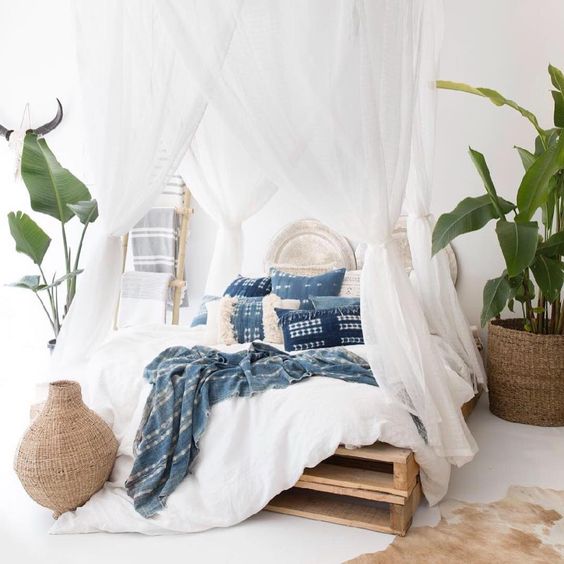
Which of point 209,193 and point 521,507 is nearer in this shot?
point 521,507

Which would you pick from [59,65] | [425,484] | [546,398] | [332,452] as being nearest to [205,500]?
[332,452]

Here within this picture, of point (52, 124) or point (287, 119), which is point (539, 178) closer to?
point (287, 119)

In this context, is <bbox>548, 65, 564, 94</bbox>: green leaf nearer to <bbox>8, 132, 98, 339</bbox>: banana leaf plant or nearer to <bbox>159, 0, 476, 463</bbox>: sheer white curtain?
<bbox>159, 0, 476, 463</bbox>: sheer white curtain

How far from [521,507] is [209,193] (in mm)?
2590

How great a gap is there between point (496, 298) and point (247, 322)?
135 cm

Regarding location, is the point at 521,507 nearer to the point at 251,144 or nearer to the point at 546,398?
the point at 546,398

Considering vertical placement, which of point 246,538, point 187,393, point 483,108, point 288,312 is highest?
point 483,108

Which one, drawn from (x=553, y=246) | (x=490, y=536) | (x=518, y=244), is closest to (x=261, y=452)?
(x=490, y=536)

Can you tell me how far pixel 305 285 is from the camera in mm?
3775

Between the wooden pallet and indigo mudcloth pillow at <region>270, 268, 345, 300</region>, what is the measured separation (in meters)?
1.44

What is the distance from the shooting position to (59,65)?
502 centimetres

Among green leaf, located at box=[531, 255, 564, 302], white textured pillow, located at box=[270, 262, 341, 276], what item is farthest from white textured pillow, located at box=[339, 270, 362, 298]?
green leaf, located at box=[531, 255, 564, 302]

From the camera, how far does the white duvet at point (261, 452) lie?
223 cm

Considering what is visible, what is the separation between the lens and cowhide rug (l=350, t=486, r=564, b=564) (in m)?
2.02
